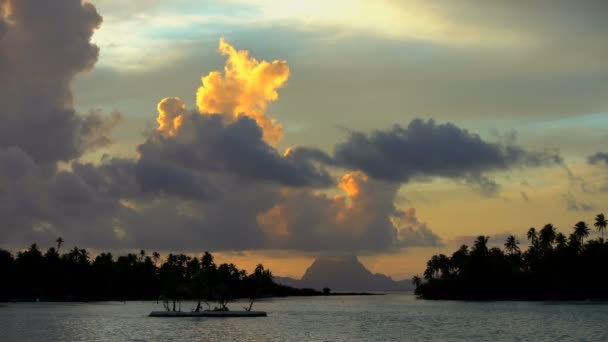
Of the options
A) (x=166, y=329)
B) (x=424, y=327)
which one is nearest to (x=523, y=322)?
(x=424, y=327)

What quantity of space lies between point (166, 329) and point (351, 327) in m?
34.7

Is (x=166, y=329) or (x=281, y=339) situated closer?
(x=281, y=339)

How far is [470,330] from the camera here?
4806 inches

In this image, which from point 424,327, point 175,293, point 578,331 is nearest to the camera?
point 578,331

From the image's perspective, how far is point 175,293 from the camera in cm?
16375

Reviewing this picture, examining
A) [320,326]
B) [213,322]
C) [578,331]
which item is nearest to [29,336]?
[213,322]

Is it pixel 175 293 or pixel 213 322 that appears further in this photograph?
pixel 175 293

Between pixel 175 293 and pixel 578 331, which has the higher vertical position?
pixel 175 293

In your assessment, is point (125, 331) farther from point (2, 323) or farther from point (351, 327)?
point (351, 327)

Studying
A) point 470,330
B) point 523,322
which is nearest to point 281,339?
point 470,330

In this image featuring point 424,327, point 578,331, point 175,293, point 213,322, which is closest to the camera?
point 578,331

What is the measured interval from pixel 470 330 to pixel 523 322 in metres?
22.5

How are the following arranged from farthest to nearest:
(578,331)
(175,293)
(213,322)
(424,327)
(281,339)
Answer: (175,293) → (213,322) → (424,327) → (578,331) → (281,339)

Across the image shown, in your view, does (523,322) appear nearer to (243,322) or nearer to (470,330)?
(470,330)
